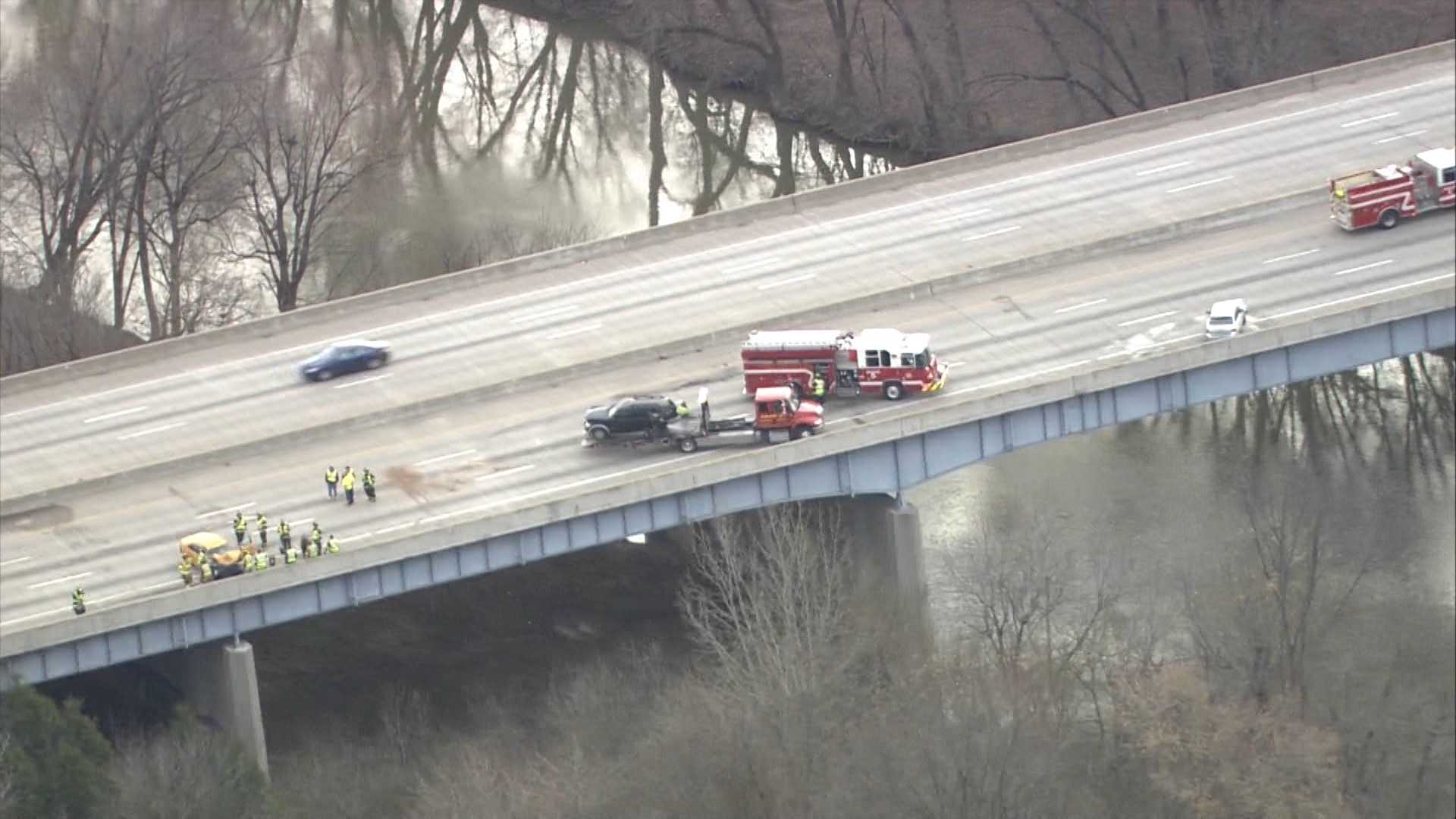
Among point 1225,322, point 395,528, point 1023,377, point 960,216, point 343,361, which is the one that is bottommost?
point 395,528

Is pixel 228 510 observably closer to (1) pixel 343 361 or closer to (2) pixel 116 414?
(2) pixel 116 414

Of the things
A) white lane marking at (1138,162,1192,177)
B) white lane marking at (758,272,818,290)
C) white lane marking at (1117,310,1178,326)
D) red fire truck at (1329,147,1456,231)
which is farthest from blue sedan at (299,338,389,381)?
red fire truck at (1329,147,1456,231)

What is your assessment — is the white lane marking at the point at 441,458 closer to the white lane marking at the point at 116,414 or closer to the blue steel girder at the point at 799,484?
the blue steel girder at the point at 799,484

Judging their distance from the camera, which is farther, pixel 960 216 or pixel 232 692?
pixel 960 216

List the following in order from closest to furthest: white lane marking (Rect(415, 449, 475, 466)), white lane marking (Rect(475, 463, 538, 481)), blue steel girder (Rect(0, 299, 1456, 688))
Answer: blue steel girder (Rect(0, 299, 1456, 688)), white lane marking (Rect(475, 463, 538, 481)), white lane marking (Rect(415, 449, 475, 466))

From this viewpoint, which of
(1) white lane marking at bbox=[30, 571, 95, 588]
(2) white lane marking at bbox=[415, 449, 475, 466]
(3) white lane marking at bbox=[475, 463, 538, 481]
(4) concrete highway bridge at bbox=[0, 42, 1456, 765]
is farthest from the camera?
(2) white lane marking at bbox=[415, 449, 475, 466]

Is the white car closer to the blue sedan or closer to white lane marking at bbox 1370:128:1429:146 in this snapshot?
white lane marking at bbox 1370:128:1429:146

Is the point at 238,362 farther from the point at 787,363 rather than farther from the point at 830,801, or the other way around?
the point at 830,801

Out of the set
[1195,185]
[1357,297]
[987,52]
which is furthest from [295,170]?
[1357,297]

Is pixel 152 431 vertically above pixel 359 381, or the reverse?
pixel 359 381
